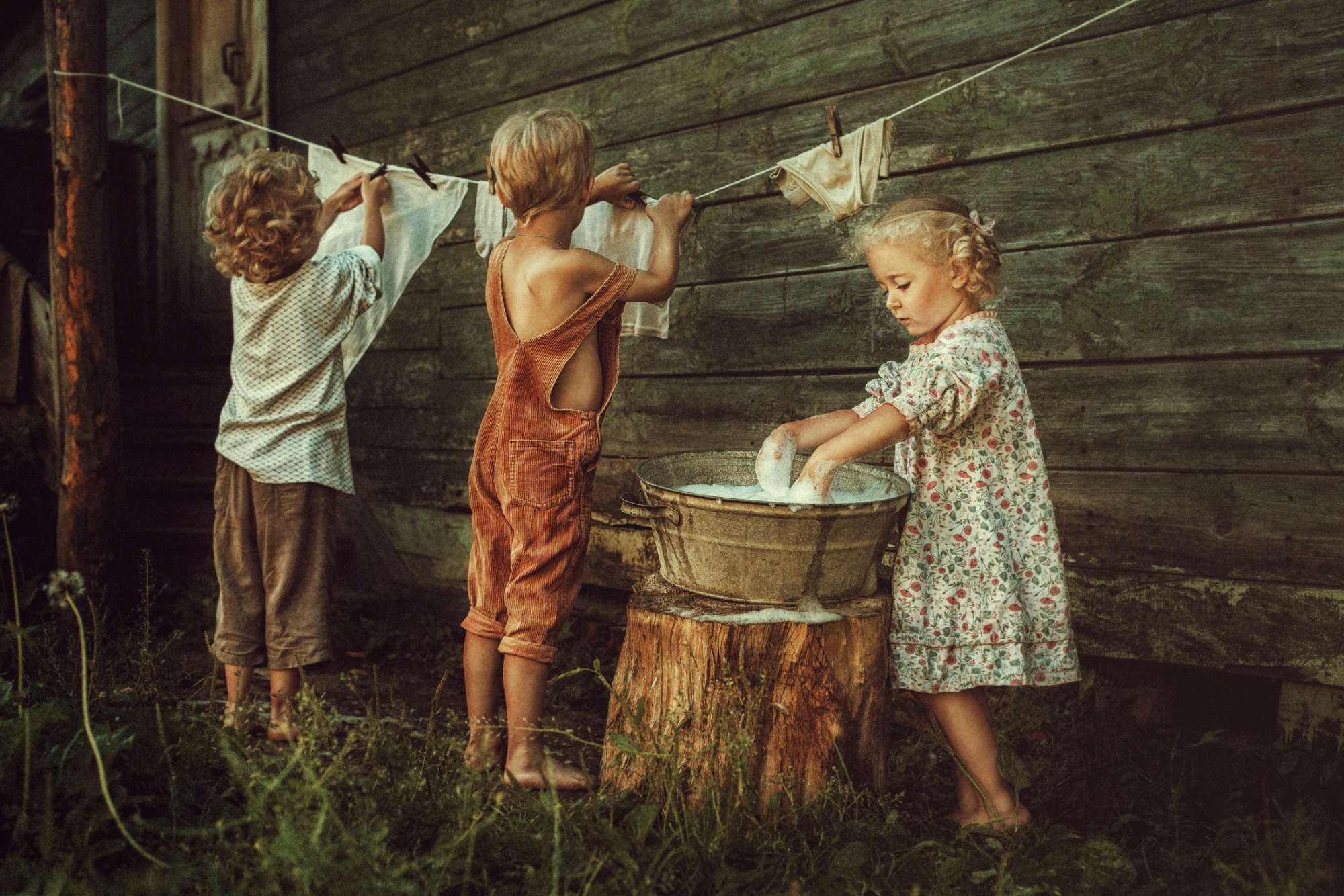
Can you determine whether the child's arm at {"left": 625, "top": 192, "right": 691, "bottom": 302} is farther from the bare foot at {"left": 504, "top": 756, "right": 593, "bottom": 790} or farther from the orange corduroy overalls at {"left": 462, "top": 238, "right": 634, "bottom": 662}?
the bare foot at {"left": 504, "top": 756, "right": 593, "bottom": 790}

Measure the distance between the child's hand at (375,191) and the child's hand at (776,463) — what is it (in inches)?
65.7

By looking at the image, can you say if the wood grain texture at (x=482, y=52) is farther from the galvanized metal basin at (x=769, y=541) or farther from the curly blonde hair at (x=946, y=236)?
the galvanized metal basin at (x=769, y=541)

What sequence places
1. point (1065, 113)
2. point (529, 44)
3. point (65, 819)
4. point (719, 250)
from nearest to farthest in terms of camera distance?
point (65, 819) → point (1065, 113) → point (719, 250) → point (529, 44)

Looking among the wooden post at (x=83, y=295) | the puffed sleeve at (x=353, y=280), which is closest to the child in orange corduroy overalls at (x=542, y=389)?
the puffed sleeve at (x=353, y=280)

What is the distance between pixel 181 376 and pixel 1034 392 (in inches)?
188

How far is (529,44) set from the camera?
417cm

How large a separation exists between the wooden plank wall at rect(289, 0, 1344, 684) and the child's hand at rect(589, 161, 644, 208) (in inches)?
34.4

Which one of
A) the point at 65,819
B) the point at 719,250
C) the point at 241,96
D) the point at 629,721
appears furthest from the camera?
the point at 241,96

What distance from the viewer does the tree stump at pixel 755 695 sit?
7.13ft

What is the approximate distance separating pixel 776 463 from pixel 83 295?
3.28 metres

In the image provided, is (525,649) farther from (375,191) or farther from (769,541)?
(375,191)

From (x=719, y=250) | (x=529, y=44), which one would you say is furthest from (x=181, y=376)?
(x=719, y=250)

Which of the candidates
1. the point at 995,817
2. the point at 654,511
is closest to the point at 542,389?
the point at 654,511

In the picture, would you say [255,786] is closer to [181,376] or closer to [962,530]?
[962,530]
